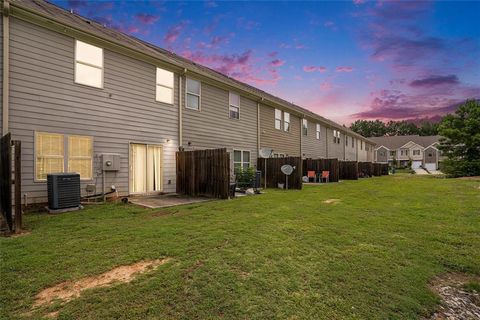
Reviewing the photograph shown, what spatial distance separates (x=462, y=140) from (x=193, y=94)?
24.4 metres

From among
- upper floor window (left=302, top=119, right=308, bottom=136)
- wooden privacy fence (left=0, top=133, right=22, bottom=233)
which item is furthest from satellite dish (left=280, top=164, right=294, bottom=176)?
wooden privacy fence (left=0, top=133, right=22, bottom=233)

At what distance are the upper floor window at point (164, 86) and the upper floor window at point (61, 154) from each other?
3366 mm

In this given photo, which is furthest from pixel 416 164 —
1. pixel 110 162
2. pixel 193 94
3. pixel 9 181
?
pixel 9 181

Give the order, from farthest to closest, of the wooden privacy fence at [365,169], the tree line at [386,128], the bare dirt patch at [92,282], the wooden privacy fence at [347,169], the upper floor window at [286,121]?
the tree line at [386,128] < the wooden privacy fence at [365,169] < the wooden privacy fence at [347,169] < the upper floor window at [286,121] < the bare dirt patch at [92,282]

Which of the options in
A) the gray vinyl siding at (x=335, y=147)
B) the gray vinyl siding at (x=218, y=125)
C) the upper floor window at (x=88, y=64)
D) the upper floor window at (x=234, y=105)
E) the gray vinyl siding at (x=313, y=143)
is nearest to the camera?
the upper floor window at (x=88, y=64)

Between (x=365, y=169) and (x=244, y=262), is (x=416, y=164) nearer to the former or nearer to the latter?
(x=365, y=169)

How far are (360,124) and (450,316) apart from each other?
320ft

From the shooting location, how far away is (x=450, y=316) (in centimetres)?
249

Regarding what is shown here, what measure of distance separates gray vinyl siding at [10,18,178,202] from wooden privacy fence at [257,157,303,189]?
20.4 ft

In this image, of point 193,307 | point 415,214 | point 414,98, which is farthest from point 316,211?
point 414,98

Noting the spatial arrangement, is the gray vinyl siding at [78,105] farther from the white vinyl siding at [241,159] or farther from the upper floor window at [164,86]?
the white vinyl siding at [241,159]

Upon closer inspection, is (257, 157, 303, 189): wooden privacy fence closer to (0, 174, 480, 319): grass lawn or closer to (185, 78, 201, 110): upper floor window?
(185, 78, 201, 110): upper floor window

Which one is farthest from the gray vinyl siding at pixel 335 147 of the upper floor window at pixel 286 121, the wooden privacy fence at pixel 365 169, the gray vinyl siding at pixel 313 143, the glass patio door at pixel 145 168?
the glass patio door at pixel 145 168

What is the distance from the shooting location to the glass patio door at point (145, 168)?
9.23 metres
